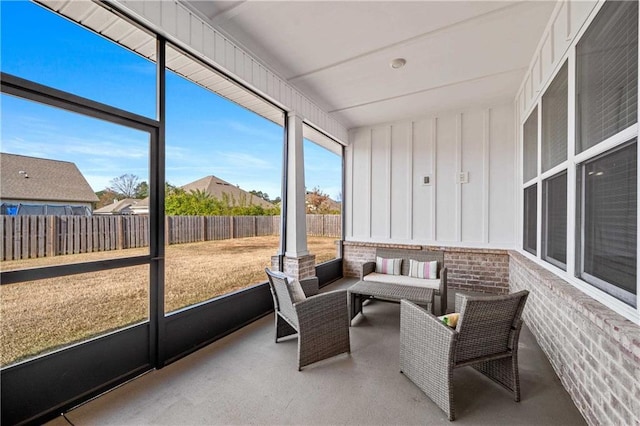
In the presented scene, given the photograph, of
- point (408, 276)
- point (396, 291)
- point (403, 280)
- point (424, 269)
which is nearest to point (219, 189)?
point (396, 291)

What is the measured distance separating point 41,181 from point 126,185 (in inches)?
21.1

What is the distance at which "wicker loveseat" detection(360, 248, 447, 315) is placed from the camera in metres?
3.70

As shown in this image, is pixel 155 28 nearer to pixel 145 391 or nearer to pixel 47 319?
pixel 47 319

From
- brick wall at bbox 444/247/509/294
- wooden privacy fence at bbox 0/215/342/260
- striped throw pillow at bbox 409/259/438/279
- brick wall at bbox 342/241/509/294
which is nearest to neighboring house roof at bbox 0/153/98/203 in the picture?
wooden privacy fence at bbox 0/215/342/260

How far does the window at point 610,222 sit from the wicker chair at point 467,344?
0.53 m

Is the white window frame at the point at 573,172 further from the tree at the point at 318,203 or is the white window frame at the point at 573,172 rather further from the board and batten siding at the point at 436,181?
the tree at the point at 318,203

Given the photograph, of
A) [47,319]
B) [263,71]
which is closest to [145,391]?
[47,319]

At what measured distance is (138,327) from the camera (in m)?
2.39

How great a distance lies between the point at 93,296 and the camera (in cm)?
220

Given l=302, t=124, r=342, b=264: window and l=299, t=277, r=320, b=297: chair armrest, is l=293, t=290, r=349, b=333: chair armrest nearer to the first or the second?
l=299, t=277, r=320, b=297: chair armrest

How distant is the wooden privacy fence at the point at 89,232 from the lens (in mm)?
1811

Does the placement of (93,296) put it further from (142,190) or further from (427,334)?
(427,334)

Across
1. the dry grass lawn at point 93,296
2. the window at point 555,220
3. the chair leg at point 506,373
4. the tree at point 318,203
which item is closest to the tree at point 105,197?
the dry grass lawn at point 93,296

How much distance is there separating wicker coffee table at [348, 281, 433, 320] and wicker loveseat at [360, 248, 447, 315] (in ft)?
0.76
